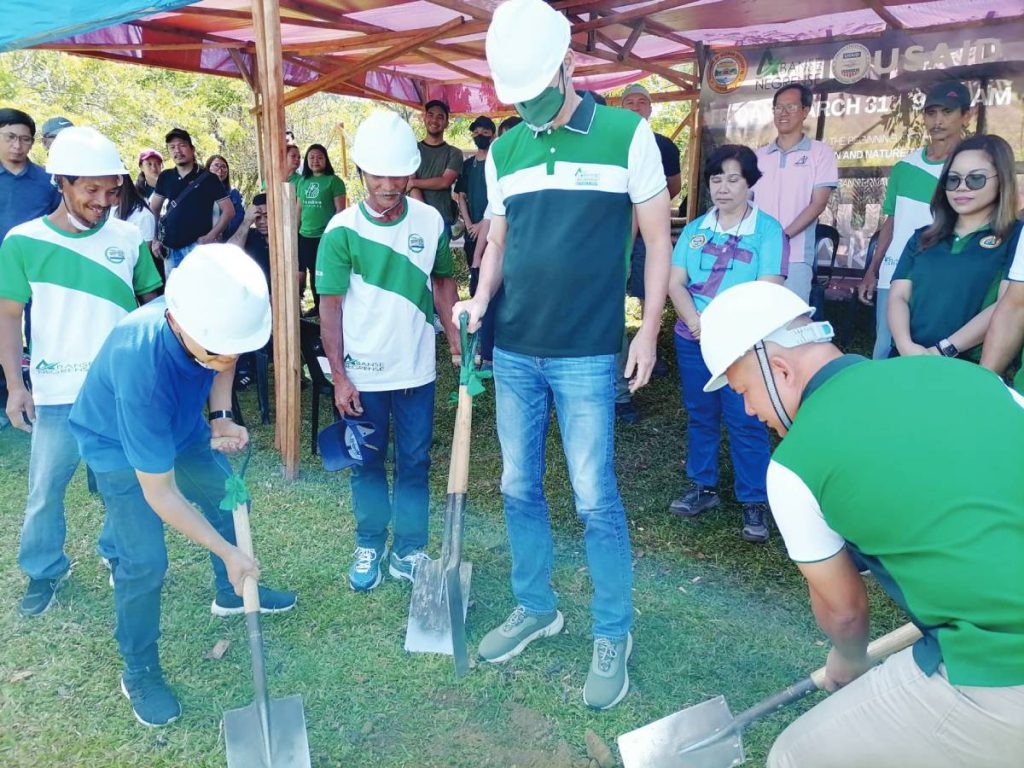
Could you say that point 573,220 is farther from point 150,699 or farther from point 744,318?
point 150,699

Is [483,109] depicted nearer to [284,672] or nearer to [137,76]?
[137,76]

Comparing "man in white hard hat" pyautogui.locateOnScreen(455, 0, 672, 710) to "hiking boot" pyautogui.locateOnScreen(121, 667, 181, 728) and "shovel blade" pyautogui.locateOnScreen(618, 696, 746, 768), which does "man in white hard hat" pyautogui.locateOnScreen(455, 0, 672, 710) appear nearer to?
"shovel blade" pyautogui.locateOnScreen(618, 696, 746, 768)

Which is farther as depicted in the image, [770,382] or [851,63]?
[851,63]

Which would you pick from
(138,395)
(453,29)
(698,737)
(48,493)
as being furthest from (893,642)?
(453,29)

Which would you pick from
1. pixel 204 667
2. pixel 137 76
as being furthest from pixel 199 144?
pixel 204 667

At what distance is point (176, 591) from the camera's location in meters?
3.32

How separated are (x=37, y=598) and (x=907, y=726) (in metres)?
3.24

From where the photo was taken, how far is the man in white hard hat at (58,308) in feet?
9.64

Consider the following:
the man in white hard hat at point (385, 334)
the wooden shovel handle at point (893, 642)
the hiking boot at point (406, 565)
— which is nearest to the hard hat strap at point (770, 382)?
the wooden shovel handle at point (893, 642)

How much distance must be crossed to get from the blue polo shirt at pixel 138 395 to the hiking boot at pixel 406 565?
126 cm

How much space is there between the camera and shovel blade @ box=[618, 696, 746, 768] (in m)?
2.20

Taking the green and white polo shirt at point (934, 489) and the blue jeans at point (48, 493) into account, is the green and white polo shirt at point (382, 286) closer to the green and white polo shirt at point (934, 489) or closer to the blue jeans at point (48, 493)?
the blue jeans at point (48, 493)

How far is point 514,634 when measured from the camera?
2.83 m

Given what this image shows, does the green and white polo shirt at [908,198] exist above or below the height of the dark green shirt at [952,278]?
above
